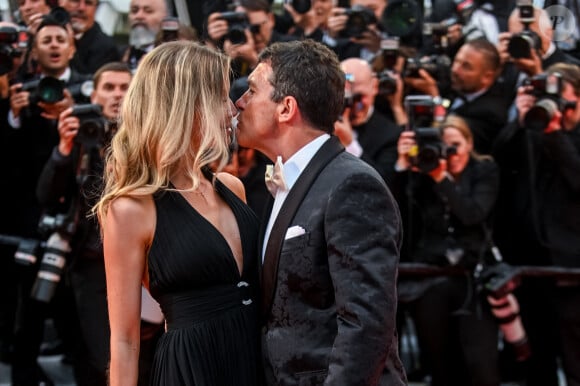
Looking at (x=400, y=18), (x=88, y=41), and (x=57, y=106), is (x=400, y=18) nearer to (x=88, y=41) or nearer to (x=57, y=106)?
(x=88, y=41)

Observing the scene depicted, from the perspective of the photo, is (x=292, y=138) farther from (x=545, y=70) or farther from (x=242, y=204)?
(x=545, y=70)

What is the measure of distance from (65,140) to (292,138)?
2499mm

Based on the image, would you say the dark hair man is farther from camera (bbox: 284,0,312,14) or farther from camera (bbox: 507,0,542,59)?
camera (bbox: 507,0,542,59)

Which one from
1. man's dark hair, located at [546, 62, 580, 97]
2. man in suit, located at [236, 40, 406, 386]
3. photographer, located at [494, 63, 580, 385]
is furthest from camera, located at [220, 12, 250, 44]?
man in suit, located at [236, 40, 406, 386]

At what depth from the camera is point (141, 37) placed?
5781mm

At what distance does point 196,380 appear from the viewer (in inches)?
110

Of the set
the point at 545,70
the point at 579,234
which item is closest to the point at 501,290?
the point at 579,234

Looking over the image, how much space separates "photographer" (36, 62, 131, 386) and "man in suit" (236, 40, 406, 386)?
2.27 m

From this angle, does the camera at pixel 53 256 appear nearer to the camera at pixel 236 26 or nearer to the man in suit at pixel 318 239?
the camera at pixel 236 26

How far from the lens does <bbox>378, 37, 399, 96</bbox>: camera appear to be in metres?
5.71

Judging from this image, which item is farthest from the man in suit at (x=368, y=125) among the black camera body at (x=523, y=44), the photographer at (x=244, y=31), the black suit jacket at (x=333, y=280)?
the black suit jacket at (x=333, y=280)

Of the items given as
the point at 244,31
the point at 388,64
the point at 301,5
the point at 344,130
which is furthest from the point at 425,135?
the point at 301,5

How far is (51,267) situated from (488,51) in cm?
263

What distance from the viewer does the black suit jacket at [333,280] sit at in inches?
98.9
